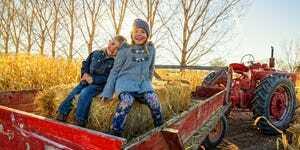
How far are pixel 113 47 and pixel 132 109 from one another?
797 millimetres

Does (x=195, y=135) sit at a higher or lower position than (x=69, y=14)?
lower

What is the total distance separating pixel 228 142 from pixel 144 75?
8.91 feet

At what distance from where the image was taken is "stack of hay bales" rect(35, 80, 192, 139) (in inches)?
159

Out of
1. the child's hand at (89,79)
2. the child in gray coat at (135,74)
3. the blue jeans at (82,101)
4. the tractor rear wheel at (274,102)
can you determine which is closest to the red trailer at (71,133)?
the child in gray coat at (135,74)

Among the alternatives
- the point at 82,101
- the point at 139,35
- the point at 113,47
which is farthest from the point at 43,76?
the point at 139,35

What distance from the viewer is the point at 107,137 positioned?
2.81 meters

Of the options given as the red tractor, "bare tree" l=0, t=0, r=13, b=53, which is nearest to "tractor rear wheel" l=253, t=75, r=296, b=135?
the red tractor

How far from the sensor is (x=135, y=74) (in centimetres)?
420

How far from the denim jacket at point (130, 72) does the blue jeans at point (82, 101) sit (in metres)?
0.15

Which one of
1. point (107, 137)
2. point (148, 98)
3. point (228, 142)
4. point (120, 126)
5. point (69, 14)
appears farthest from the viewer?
point (69, 14)

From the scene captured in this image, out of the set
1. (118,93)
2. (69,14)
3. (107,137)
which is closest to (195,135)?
(118,93)

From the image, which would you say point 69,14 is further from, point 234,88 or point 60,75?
point 234,88

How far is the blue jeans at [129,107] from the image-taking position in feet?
12.5

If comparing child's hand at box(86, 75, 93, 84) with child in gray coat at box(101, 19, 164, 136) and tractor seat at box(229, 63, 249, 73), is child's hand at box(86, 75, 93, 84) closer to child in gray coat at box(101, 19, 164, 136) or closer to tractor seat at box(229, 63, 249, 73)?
child in gray coat at box(101, 19, 164, 136)
